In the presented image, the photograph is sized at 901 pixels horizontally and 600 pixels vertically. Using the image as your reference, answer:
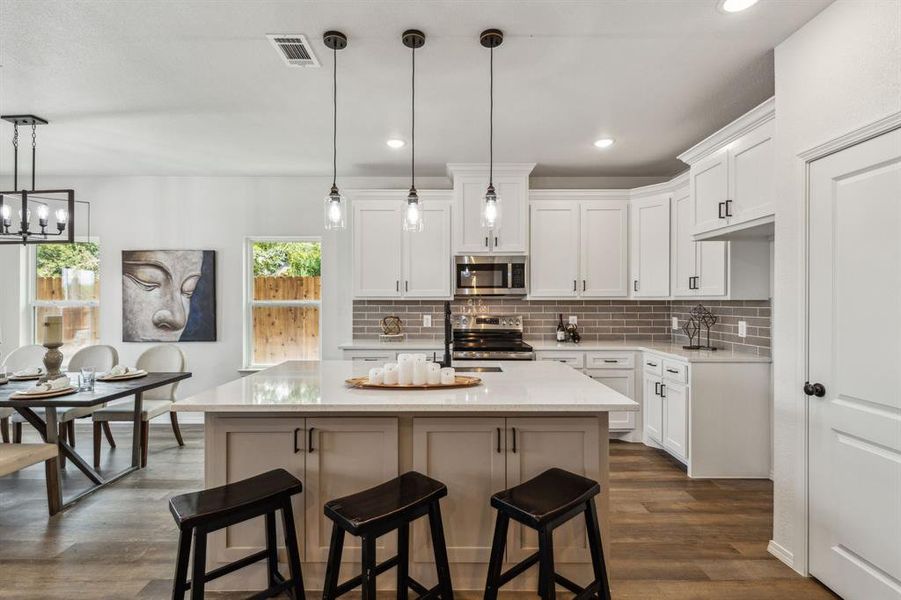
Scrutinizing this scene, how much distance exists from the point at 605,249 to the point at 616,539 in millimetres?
2768

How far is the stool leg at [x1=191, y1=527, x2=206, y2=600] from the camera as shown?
1583mm

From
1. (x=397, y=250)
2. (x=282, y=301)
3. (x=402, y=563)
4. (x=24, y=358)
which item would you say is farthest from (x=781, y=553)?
(x=24, y=358)

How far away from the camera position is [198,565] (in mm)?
1582

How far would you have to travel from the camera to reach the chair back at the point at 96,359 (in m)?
4.28

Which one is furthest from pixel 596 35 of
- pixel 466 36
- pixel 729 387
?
pixel 729 387

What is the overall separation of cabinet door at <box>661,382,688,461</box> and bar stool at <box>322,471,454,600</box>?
2.51 metres

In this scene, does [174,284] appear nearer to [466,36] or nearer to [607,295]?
[466,36]

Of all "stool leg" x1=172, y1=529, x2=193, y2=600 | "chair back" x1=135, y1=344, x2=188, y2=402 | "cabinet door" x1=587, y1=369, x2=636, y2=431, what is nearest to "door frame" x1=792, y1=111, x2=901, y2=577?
"cabinet door" x1=587, y1=369, x2=636, y2=431

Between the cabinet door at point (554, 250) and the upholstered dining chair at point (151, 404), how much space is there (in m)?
3.38

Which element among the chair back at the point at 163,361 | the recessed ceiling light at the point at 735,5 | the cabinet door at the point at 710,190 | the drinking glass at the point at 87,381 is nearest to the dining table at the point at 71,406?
the drinking glass at the point at 87,381

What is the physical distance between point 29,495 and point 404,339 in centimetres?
303

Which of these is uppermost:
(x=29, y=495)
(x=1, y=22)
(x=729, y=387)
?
(x=1, y=22)

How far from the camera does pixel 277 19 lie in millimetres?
2203

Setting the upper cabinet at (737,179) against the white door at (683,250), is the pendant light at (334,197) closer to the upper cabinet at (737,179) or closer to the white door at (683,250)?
the upper cabinet at (737,179)
